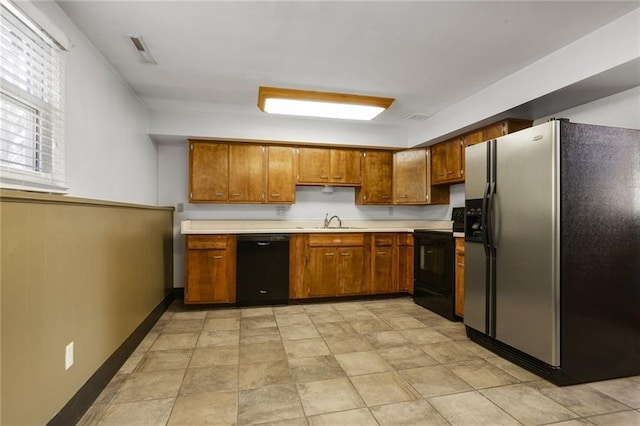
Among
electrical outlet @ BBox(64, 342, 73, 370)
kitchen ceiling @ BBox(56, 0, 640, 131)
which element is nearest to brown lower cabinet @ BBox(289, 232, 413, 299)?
kitchen ceiling @ BBox(56, 0, 640, 131)

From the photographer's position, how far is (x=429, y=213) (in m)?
5.19

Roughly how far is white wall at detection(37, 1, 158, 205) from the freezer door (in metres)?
3.16

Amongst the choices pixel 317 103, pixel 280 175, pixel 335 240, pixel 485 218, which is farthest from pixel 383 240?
pixel 317 103

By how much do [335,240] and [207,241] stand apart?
163 centimetres

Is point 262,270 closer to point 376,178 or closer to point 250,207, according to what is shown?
point 250,207

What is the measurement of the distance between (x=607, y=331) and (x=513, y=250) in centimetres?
78

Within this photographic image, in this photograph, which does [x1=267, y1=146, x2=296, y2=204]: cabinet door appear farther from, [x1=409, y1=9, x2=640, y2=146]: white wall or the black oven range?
[x1=409, y1=9, x2=640, y2=146]: white wall

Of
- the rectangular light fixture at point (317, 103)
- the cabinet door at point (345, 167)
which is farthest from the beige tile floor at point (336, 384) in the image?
the rectangular light fixture at point (317, 103)

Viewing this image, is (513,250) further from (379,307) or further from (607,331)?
(379,307)

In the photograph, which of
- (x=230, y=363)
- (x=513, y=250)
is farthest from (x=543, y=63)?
(x=230, y=363)

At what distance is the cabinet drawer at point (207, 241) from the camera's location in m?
3.93

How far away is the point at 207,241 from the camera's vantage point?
13.0 ft

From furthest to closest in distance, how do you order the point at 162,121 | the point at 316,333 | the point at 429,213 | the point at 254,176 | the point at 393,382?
1. the point at 429,213
2. the point at 254,176
3. the point at 162,121
4. the point at 316,333
5. the point at 393,382

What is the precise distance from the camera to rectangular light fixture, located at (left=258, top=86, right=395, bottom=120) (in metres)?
A: 3.32
